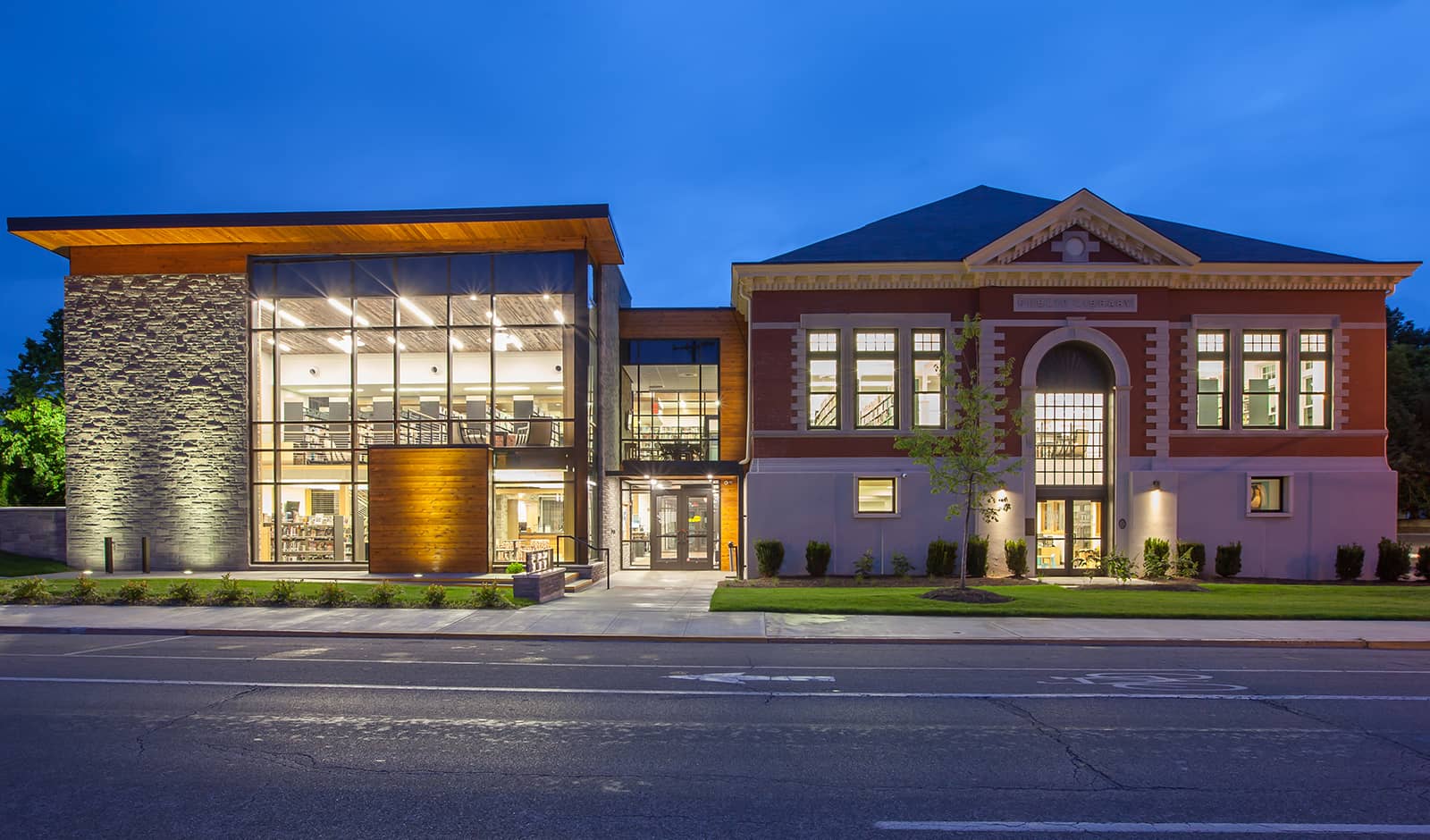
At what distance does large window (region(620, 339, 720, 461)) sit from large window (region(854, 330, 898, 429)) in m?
5.93

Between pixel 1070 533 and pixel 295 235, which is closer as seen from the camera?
pixel 295 235

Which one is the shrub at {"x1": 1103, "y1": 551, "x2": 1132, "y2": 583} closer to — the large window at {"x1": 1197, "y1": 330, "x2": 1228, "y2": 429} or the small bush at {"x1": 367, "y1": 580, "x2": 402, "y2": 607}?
the large window at {"x1": 1197, "y1": 330, "x2": 1228, "y2": 429}

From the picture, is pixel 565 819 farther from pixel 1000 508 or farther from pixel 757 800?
pixel 1000 508

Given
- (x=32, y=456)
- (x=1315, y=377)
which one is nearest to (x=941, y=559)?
(x=1315, y=377)

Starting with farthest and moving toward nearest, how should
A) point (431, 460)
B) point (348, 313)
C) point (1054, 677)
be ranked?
point (348, 313) < point (431, 460) < point (1054, 677)

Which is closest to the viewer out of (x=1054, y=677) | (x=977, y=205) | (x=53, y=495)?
(x=1054, y=677)

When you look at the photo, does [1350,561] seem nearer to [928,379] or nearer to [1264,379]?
[1264,379]

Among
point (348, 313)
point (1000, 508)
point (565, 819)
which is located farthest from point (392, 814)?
point (348, 313)

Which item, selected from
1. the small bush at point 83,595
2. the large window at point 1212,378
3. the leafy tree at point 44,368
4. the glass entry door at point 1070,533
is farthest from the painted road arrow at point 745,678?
the leafy tree at point 44,368

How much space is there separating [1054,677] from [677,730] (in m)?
5.67

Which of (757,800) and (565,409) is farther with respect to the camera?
(565,409)

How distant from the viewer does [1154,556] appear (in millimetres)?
21688

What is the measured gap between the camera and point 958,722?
779cm

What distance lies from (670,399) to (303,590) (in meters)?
13.9
